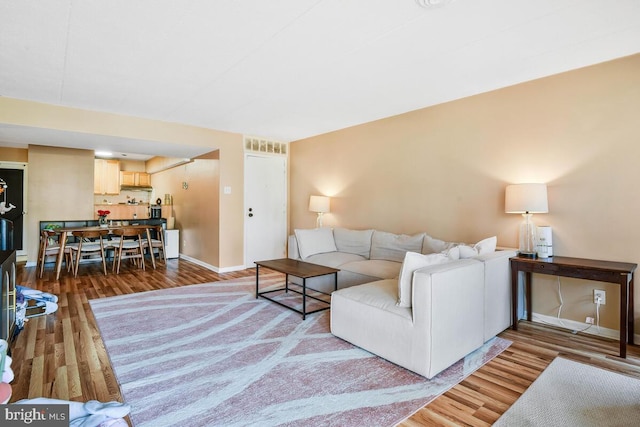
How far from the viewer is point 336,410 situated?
183 cm

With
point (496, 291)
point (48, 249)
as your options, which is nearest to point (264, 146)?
point (48, 249)

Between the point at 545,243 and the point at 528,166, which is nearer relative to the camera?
the point at 545,243

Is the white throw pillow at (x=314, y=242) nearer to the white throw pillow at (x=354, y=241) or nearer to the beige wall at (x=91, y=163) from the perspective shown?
the white throw pillow at (x=354, y=241)

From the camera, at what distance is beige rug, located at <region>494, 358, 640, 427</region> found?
5.75 feet

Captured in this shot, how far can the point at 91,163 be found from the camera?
6.69m

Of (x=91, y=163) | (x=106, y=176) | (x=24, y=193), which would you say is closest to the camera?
(x=24, y=193)

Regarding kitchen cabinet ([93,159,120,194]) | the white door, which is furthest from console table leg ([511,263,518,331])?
kitchen cabinet ([93,159,120,194])

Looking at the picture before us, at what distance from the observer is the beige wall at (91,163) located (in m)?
4.02

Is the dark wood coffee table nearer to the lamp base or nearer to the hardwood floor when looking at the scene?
the hardwood floor

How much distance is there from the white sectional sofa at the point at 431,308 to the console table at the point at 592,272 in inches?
3.1

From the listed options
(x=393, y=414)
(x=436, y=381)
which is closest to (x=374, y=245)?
(x=436, y=381)

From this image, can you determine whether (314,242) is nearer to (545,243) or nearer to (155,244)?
(545,243)

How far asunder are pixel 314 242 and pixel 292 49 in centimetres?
259

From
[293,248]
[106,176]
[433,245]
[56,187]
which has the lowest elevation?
[293,248]
